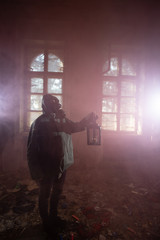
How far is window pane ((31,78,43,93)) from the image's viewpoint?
4.02m

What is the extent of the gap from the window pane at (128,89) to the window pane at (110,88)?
229 mm

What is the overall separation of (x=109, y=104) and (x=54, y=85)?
1.83 metres

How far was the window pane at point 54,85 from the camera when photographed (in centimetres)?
403

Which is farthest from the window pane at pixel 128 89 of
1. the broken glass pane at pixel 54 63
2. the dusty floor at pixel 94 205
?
the dusty floor at pixel 94 205

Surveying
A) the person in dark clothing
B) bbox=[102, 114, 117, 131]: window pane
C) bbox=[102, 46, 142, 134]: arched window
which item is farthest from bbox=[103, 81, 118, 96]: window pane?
the person in dark clothing

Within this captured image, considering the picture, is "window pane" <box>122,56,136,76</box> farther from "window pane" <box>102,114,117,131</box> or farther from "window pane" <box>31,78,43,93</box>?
"window pane" <box>31,78,43,93</box>

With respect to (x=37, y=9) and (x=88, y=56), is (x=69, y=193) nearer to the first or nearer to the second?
(x=88, y=56)

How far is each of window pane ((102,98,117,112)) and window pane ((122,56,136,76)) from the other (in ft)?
3.21

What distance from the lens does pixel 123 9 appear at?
3.83 m

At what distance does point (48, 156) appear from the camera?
1817 millimetres

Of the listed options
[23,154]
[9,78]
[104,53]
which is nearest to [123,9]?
[104,53]

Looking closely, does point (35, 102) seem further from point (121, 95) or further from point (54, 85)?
point (121, 95)

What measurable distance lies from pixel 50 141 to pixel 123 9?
14.6 ft

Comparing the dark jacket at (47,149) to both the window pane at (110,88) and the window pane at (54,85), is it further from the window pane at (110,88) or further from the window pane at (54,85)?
the window pane at (110,88)
